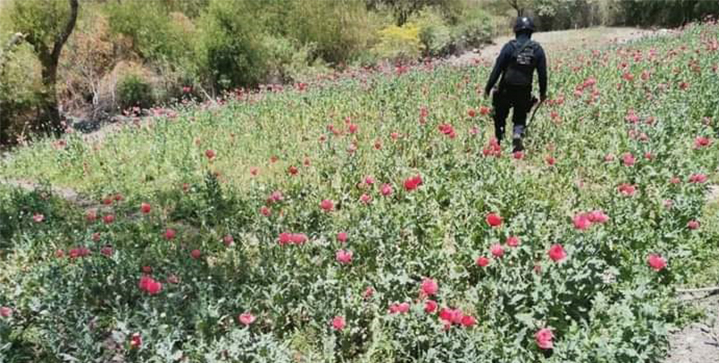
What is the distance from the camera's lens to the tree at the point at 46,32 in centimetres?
1667

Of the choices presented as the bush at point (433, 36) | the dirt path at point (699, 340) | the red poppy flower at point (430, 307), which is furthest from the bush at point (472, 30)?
the red poppy flower at point (430, 307)

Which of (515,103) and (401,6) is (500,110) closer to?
(515,103)

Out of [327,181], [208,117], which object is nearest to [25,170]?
[208,117]

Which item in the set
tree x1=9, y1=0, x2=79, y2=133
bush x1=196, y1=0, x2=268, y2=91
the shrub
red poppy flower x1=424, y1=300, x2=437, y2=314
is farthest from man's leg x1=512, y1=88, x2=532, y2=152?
the shrub

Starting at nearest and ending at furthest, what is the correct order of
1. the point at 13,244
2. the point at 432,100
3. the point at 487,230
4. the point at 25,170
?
the point at 487,230, the point at 13,244, the point at 25,170, the point at 432,100

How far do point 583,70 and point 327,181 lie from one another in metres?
6.57

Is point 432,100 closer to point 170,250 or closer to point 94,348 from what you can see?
point 170,250

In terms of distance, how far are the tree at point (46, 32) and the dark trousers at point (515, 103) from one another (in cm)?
1512

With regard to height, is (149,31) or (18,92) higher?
(149,31)

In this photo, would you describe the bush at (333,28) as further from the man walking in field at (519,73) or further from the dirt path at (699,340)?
the dirt path at (699,340)

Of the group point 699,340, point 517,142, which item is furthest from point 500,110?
point 699,340

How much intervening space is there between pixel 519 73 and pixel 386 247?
3.40 meters

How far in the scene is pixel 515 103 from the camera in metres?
6.18

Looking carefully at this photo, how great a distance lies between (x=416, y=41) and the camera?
22812mm
